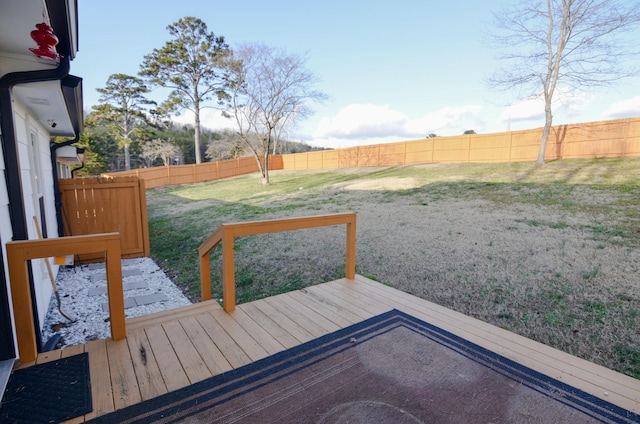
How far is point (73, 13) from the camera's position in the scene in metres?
2.00

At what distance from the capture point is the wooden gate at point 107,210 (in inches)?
219

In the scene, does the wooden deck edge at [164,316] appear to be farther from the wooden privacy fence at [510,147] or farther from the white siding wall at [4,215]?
the wooden privacy fence at [510,147]

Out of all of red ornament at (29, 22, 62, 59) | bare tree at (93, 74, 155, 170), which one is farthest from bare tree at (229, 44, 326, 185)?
red ornament at (29, 22, 62, 59)

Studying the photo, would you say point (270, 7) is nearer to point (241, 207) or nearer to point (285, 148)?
point (241, 207)

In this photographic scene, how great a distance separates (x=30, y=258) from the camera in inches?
71.7

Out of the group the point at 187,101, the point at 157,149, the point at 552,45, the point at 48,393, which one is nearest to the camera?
the point at 48,393

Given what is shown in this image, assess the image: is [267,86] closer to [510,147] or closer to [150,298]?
[510,147]

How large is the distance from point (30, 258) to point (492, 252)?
5.07 metres

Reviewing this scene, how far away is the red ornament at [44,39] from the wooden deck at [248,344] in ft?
6.36

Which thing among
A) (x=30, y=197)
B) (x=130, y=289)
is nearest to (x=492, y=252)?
(x=130, y=289)

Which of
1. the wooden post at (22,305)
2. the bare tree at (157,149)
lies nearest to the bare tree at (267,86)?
the bare tree at (157,149)

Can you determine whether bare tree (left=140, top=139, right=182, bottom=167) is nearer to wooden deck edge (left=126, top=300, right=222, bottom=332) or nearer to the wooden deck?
wooden deck edge (left=126, top=300, right=222, bottom=332)

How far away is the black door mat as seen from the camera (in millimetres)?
1542

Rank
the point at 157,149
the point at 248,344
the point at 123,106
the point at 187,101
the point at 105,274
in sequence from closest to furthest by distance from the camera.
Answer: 1. the point at 248,344
2. the point at 105,274
3. the point at 123,106
4. the point at 187,101
5. the point at 157,149
